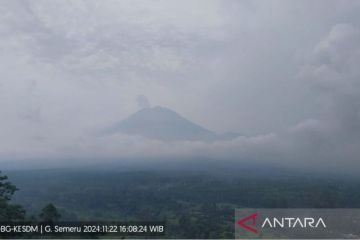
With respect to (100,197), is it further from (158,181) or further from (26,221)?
(26,221)

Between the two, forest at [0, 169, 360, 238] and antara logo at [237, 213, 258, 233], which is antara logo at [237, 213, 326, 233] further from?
forest at [0, 169, 360, 238]

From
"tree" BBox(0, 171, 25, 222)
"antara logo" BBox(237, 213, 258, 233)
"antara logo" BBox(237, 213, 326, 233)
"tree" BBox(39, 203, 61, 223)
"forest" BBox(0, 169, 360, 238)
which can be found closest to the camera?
"antara logo" BBox(237, 213, 258, 233)

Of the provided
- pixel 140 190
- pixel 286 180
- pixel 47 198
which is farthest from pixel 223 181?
pixel 47 198

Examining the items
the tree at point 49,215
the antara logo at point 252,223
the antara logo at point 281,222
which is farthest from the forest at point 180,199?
the antara logo at point 281,222

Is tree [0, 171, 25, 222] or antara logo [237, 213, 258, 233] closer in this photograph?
antara logo [237, 213, 258, 233]

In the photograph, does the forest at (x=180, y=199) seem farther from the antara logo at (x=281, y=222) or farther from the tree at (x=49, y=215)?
the antara logo at (x=281, y=222)

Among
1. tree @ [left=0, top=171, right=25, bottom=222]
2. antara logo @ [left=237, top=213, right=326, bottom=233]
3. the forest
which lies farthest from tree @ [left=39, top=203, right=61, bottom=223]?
antara logo @ [left=237, top=213, right=326, bottom=233]

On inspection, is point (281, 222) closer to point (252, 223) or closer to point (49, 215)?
point (252, 223)
